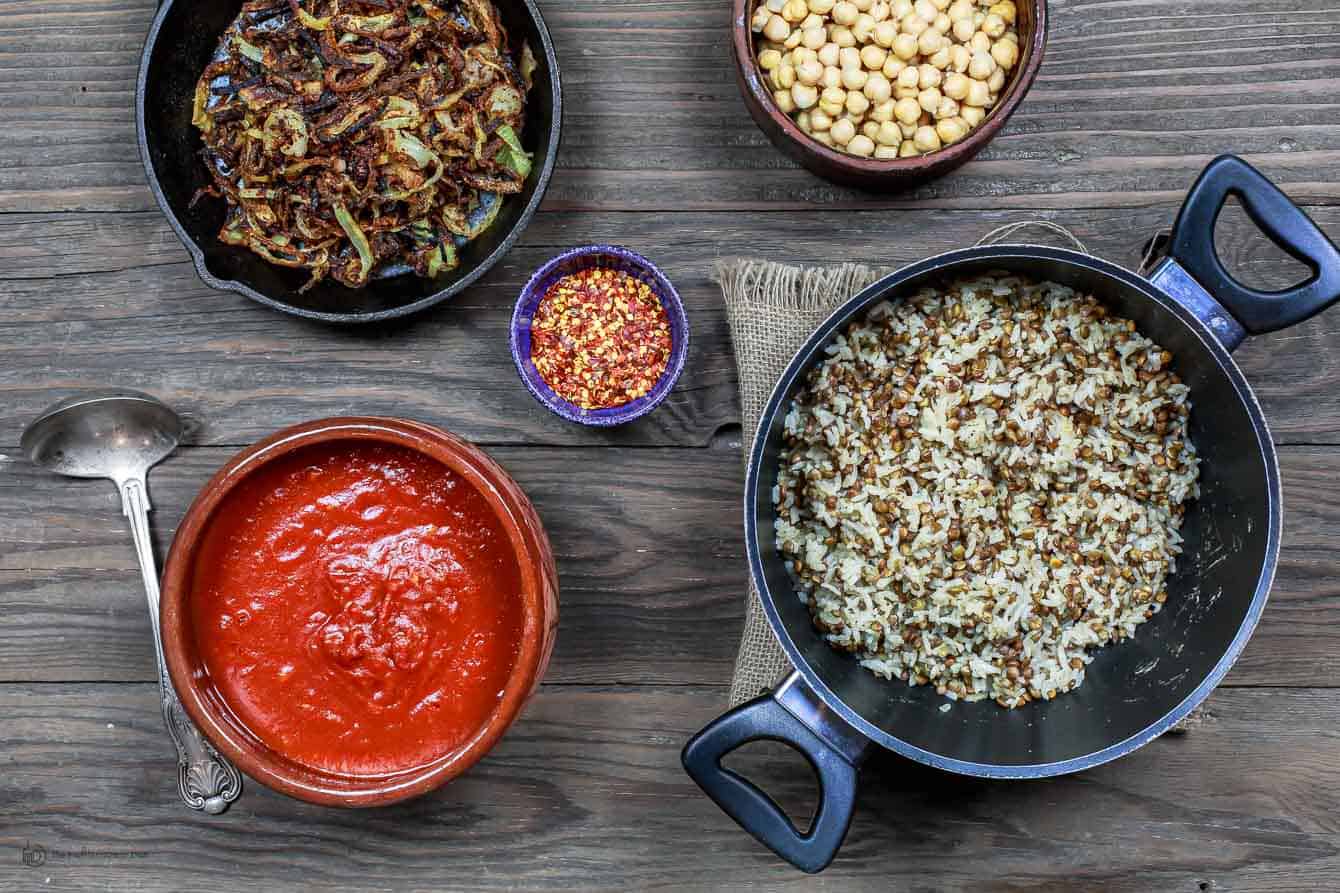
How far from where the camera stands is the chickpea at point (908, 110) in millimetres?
1731

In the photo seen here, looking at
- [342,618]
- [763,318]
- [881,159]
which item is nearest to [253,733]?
[342,618]

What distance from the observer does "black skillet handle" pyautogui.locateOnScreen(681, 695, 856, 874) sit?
151 cm

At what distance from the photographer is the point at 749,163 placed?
1.92m

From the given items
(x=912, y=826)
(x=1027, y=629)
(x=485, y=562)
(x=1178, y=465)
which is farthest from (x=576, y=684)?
(x=1178, y=465)

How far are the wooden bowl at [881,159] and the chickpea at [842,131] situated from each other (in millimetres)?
63

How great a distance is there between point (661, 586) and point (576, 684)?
25cm

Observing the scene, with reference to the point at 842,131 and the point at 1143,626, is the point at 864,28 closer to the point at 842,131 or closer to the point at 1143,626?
the point at 842,131

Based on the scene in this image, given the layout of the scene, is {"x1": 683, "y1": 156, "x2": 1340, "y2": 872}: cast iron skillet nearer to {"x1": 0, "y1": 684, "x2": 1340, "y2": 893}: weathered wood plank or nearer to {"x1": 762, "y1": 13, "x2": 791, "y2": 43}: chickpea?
{"x1": 0, "y1": 684, "x2": 1340, "y2": 893}: weathered wood plank

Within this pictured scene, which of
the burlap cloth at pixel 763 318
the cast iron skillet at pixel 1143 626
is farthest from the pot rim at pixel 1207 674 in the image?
the burlap cloth at pixel 763 318

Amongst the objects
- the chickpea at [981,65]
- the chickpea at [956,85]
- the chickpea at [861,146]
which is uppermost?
the chickpea at [981,65]

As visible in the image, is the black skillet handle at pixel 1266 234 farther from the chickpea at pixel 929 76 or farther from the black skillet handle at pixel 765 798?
the black skillet handle at pixel 765 798

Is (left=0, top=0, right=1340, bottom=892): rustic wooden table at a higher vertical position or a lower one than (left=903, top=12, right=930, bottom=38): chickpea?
lower

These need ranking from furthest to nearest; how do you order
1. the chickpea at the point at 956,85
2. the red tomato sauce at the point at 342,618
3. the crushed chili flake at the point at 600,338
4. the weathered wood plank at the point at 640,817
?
the weathered wood plank at the point at 640,817
the crushed chili flake at the point at 600,338
the chickpea at the point at 956,85
the red tomato sauce at the point at 342,618

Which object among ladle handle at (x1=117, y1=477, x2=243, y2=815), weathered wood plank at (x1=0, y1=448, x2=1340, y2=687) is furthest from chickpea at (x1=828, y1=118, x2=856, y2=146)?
ladle handle at (x1=117, y1=477, x2=243, y2=815)
